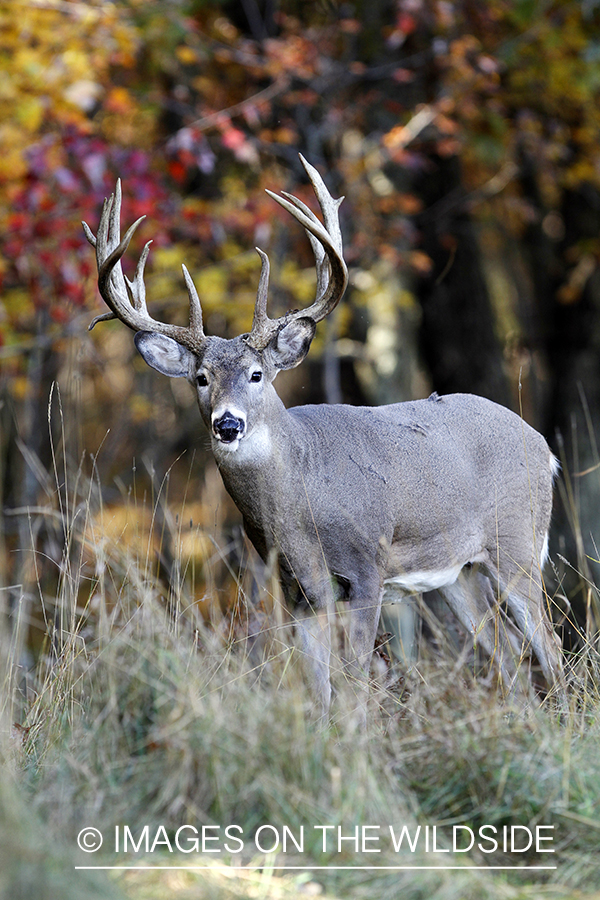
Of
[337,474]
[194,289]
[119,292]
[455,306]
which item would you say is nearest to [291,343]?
[194,289]

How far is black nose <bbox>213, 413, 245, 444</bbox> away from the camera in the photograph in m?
4.41

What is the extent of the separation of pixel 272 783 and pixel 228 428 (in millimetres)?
1788

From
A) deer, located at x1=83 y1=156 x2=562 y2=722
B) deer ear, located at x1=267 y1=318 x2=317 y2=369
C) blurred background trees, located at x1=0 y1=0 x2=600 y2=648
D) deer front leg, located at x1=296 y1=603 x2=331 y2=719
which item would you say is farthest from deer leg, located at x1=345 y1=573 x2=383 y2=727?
blurred background trees, located at x1=0 y1=0 x2=600 y2=648

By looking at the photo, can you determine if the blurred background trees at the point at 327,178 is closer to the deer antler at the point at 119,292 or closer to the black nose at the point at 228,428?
the deer antler at the point at 119,292

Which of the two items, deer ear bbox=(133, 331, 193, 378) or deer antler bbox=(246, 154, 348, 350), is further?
deer ear bbox=(133, 331, 193, 378)

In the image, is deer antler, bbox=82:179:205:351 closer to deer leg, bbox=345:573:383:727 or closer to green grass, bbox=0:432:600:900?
deer leg, bbox=345:573:383:727

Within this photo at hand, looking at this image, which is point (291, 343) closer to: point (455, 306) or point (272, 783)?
point (272, 783)

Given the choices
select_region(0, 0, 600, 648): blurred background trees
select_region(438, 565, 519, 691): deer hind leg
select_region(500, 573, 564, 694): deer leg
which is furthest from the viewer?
select_region(0, 0, 600, 648): blurred background trees

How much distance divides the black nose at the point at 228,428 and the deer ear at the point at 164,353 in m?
0.59

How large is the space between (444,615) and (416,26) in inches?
237

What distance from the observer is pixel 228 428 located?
4406 mm

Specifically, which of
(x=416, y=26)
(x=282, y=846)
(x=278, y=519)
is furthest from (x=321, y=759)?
(x=416, y=26)

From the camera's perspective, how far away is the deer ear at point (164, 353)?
488cm

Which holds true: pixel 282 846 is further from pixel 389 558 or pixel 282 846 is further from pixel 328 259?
pixel 328 259
